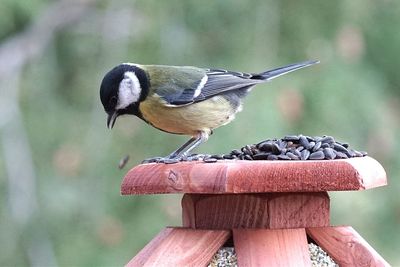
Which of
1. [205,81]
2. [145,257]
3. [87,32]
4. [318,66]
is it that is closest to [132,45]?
[87,32]

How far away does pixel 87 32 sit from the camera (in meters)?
5.79

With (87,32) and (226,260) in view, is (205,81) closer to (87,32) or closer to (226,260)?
(226,260)

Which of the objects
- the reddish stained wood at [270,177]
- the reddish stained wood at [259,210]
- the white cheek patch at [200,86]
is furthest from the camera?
the white cheek patch at [200,86]

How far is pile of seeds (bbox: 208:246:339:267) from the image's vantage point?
2.06 m

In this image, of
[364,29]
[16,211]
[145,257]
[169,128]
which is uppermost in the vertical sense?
[364,29]

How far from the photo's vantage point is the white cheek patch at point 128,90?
9.55 ft

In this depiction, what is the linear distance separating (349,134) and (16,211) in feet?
6.18

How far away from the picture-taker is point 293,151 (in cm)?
214

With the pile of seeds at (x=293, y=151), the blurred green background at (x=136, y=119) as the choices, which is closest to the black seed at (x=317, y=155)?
the pile of seeds at (x=293, y=151)

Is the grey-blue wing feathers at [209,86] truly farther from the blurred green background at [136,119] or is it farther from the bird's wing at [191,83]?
the blurred green background at [136,119]

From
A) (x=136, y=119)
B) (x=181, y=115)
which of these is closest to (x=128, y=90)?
(x=181, y=115)

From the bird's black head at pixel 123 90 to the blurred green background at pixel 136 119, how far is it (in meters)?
1.36

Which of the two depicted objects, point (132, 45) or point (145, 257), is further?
point (132, 45)

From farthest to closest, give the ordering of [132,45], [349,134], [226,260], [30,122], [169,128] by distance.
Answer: [30,122] < [132,45] < [349,134] < [169,128] < [226,260]
